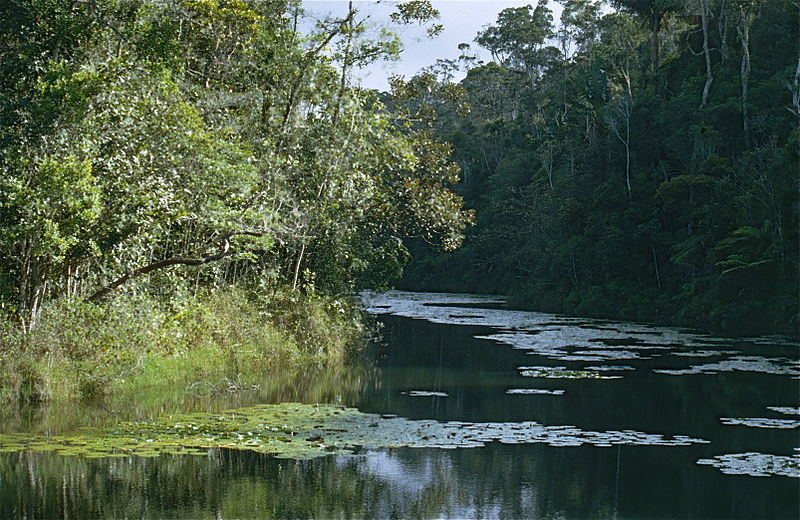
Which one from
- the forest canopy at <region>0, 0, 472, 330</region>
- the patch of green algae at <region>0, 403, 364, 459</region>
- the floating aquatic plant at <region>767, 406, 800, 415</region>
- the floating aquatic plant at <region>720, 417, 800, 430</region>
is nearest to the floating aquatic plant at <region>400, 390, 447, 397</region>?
the patch of green algae at <region>0, 403, 364, 459</region>

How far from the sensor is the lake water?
9750 mm

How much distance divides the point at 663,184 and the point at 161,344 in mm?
27331

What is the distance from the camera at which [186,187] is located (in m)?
16.2

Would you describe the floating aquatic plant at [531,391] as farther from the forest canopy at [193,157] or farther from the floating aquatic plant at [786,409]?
the forest canopy at [193,157]

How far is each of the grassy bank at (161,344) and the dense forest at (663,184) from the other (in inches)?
279

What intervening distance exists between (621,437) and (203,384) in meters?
7.50

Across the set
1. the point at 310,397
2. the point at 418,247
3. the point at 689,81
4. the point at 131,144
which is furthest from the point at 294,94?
the point at 418,247

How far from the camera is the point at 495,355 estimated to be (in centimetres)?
2408

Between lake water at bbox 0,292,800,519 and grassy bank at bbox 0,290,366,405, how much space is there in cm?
102

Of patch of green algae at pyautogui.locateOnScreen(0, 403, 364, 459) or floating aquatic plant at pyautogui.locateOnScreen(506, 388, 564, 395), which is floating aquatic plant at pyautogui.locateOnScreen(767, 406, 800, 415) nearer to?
floating aquatic plant at pyautogui.locateOnScreen(506, 388, 564, 395)

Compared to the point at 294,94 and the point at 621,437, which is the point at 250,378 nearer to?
the point at 294,94

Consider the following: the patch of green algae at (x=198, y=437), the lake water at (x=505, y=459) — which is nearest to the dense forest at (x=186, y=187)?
the lake water at (x=505, y=459)

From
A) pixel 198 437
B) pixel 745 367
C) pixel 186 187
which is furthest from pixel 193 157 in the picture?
pixel 745 367

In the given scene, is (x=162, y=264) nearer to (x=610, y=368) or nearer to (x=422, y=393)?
(x=422, y=393)
